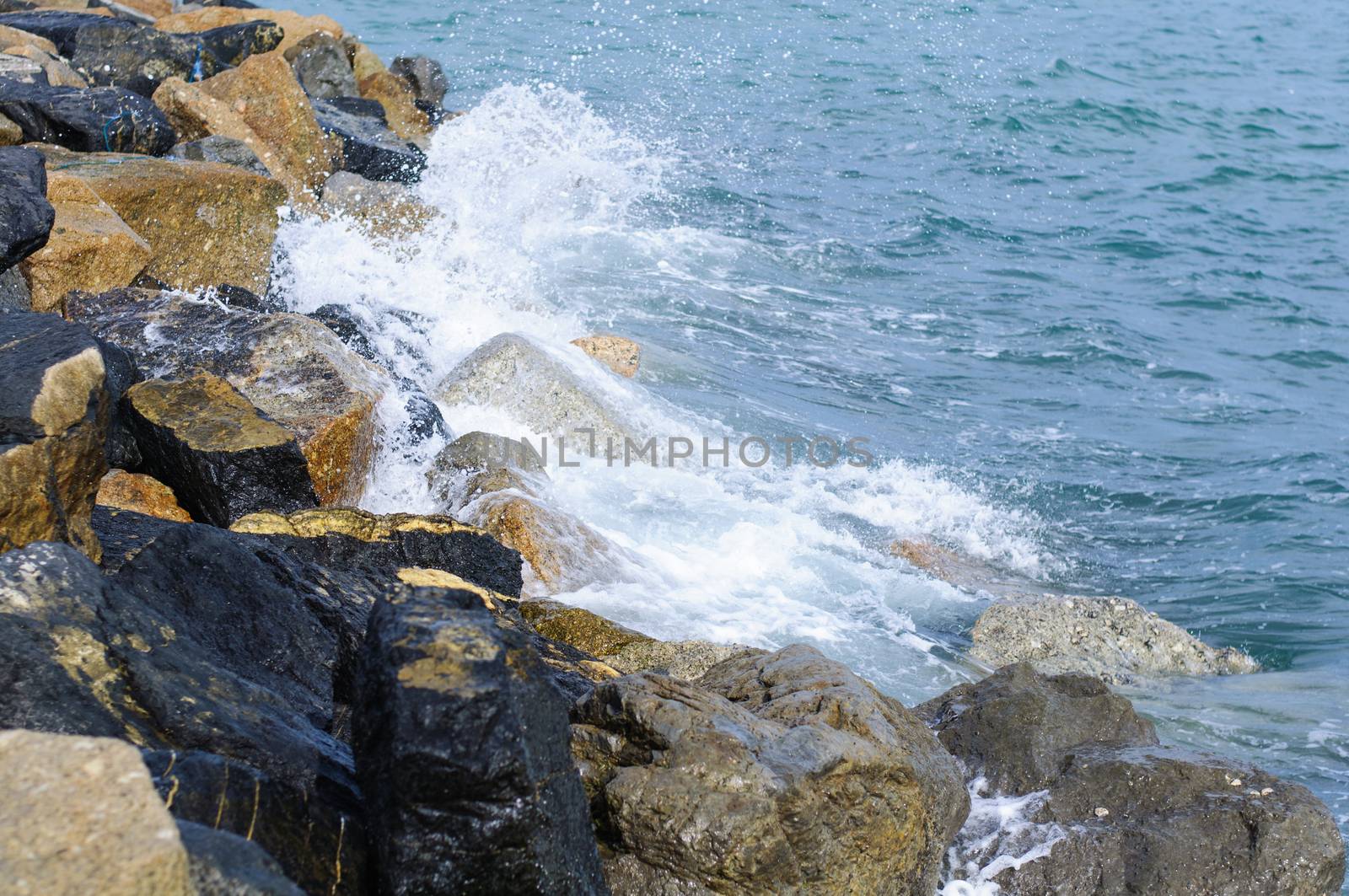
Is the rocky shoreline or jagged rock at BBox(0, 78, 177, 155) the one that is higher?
jagged rock at BBox(0, 78, 177, 155)

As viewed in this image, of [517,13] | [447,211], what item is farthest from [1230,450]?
[517,13]

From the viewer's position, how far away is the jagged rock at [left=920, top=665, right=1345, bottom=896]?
3.79m

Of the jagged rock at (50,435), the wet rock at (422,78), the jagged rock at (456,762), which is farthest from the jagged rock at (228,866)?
the wet rock at (422,78)

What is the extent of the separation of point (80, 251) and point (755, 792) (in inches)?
192

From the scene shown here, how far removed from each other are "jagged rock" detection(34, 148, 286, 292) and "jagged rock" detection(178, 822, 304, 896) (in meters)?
5.62

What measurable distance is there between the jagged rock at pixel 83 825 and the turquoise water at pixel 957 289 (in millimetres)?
3800

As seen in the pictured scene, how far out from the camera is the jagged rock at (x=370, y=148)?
11.6 metres

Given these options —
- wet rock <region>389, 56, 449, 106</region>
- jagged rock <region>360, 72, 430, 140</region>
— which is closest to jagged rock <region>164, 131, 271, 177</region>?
jagged rock <region>360, 72, 430, 140</region>

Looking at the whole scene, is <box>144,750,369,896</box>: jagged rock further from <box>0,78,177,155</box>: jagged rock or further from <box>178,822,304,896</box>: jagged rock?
<box>0,78,177,155</box>: jagged rock

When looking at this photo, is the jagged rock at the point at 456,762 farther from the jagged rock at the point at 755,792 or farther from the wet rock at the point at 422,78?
the wet rock at the point at 422,78

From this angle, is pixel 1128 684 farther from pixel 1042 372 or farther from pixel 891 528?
pixel 1042 372

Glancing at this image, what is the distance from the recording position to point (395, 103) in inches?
625

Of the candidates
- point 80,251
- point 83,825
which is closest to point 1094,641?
point 83,825

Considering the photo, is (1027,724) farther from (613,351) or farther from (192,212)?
(192,212)
